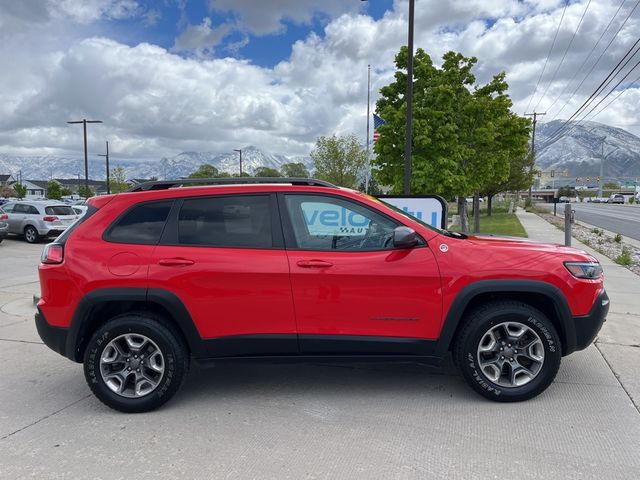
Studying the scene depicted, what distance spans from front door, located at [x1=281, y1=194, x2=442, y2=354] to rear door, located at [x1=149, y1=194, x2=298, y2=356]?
0.13 metres

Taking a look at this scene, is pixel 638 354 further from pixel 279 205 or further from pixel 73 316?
pixel 73 316

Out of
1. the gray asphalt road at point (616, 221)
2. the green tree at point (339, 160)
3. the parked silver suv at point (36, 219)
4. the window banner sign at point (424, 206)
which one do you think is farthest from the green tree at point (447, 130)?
the green tree at point (339, 160)

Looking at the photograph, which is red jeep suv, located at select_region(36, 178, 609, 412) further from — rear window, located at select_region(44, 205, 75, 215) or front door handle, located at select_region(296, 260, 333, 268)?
rear window, located at select_region(44, 205, 75, 215)

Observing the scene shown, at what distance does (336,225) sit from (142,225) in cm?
149

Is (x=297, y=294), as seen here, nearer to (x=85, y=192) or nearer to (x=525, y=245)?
(x=525, y=245)

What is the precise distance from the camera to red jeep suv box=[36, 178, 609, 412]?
357 centimetres

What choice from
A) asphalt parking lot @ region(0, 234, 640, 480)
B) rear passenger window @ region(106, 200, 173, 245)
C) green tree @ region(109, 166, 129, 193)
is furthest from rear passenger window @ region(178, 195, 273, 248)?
Result: green tree @ region(109, 166, 129, 193)

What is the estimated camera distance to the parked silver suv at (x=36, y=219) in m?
16.8

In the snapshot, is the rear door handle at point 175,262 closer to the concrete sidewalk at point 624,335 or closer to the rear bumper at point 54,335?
the rear bumper at point 54,335

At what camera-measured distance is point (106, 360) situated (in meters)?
3.66

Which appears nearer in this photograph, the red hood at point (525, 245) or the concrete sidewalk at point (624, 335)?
the red hood at point (525, 245)

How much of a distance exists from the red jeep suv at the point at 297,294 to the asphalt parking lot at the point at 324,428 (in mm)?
286

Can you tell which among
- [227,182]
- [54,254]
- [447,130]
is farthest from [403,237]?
[447,130]

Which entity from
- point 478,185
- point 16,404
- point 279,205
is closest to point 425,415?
point 279,205
